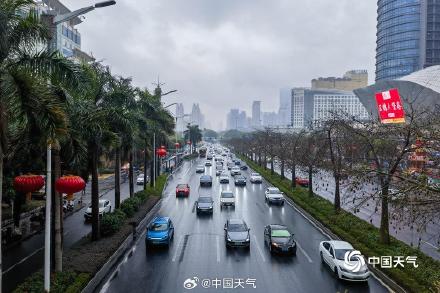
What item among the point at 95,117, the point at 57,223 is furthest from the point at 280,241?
the point at 95,117

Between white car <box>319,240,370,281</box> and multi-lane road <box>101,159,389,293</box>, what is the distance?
0.37 m

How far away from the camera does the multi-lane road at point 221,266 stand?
695 inches

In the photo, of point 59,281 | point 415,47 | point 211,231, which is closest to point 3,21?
point 59,281

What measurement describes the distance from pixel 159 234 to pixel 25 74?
565 inches

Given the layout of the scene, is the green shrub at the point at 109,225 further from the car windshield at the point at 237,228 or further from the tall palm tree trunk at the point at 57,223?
the tall palm tree trunk at the point at 57,223

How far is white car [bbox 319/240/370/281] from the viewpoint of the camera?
58.4 ft

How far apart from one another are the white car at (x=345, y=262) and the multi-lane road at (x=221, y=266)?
374mm

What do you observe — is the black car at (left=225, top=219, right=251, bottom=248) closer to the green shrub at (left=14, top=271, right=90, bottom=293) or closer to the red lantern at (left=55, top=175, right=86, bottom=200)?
the green shrub at (left=14, top=271, right=90, bottom=293)

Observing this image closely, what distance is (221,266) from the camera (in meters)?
20.4

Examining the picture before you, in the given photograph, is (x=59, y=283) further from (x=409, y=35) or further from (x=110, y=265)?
(x=409, y=35)

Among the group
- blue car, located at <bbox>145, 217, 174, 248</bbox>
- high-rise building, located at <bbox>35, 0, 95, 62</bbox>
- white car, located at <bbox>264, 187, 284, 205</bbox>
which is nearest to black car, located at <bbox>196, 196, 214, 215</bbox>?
white car, located at <bbox>264, 187, 284, 205</bbox>

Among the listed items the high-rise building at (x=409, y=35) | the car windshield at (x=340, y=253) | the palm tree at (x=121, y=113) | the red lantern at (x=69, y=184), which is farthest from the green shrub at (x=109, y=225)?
the high-rise building at (x=409, y=35)

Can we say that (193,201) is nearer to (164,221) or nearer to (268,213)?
(268,213)

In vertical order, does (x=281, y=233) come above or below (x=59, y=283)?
above
